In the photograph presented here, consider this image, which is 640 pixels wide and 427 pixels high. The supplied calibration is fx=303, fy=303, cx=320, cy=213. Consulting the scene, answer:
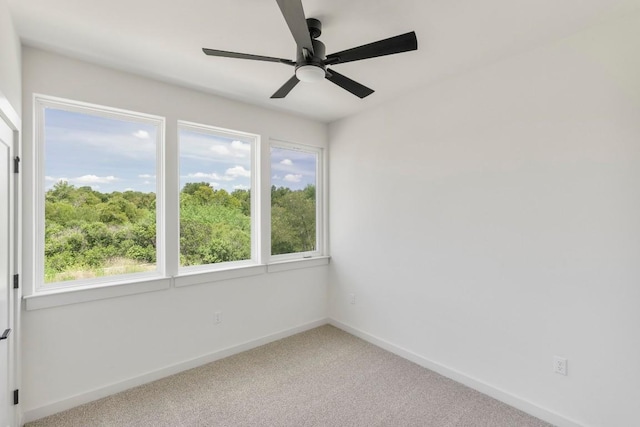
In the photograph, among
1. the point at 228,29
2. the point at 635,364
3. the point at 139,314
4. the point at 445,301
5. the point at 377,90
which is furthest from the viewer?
the point at 377,90

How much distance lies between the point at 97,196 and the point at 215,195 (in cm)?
99

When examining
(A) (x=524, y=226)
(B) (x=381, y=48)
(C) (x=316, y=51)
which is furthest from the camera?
(A) (x=524, y=226)

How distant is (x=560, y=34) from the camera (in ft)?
6.56

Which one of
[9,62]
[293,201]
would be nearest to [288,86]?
[9,62]

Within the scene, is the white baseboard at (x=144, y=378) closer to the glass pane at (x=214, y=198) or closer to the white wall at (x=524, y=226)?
the glass pane at (x=214, y=198)

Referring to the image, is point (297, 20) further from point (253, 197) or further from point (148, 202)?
point (253, 197)

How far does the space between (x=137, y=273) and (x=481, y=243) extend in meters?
2.93

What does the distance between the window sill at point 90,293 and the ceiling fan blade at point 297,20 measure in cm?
224

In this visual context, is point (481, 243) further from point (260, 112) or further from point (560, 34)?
point (260, 112)

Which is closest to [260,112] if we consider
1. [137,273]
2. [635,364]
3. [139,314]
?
[137,273]

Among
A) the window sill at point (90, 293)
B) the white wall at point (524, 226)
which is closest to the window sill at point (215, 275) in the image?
the window sill at point (90, 293)

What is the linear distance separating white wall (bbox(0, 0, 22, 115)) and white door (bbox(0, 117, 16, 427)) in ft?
0.64

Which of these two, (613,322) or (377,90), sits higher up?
(377,90)

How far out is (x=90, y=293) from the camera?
7.63 ft
